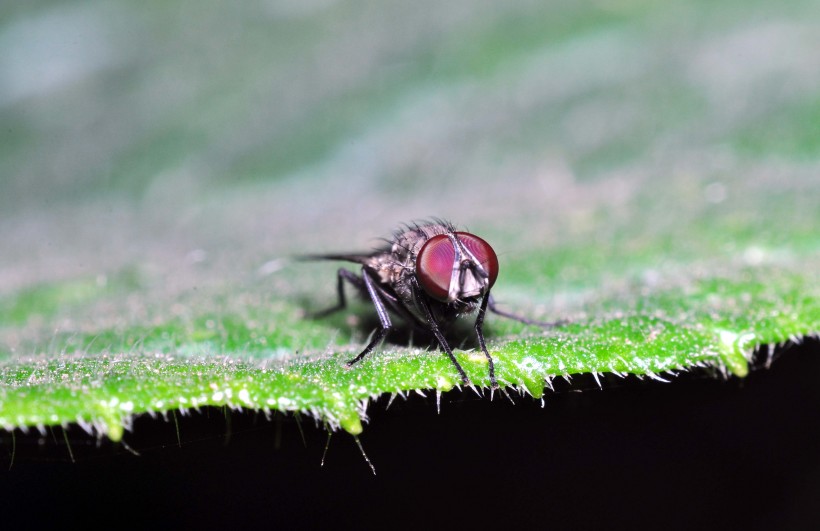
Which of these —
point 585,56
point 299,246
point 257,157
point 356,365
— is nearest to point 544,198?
point 585,56

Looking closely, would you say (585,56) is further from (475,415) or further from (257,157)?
(475,415)

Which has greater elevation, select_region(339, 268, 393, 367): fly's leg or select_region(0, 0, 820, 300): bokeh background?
select_region(0, 0, 820, 300): bokeh background

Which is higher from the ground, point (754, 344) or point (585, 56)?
point (585, 56)

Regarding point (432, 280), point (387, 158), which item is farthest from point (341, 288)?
point (387, 158)

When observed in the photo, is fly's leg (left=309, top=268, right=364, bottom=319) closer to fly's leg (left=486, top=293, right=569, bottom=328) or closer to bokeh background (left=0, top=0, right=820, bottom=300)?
fly's leg (left=486, top=293, right=569, bottom=328)

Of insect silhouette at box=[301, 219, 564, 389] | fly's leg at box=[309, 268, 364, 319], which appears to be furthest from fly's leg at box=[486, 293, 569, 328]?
fly's leg at box=[309, 268, 364, 319]

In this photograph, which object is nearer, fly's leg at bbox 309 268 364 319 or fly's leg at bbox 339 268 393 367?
fly's leg at bbox 339 268 393 367

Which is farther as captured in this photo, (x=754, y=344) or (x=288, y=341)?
(x=288, y=341)

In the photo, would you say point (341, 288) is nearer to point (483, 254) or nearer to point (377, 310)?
point (377, 310)
